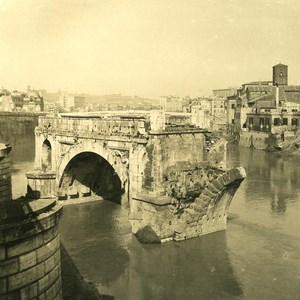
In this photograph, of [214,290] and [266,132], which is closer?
[214,290]

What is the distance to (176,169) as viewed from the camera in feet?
62.6

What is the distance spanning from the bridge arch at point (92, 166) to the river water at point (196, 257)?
5.04 ft

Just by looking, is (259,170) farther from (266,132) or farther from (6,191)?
(6,191)

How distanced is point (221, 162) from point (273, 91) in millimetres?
57414

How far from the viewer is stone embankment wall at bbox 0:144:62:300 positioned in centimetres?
735

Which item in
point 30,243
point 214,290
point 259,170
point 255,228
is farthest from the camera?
point 259,170

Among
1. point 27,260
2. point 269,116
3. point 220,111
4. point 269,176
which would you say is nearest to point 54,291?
point 27,260

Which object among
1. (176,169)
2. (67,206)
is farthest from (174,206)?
(67,206)

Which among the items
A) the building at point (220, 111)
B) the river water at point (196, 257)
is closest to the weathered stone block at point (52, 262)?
the river water at point (196, 257)

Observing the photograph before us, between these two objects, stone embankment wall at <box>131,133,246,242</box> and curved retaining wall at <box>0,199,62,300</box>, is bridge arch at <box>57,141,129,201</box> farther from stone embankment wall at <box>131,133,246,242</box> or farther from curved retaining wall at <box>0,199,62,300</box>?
curved retaining wall at <box>0,199,62,300</box>

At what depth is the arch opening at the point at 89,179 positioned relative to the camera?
25297mm

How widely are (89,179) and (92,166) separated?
1.12 meters

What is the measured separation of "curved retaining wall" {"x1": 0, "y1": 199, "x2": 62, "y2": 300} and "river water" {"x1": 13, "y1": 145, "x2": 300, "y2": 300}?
658 centimetres

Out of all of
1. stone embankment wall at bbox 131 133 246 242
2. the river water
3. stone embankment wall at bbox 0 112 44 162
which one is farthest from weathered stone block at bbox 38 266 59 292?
stone embankment wall at bbox 0 112 44 162
